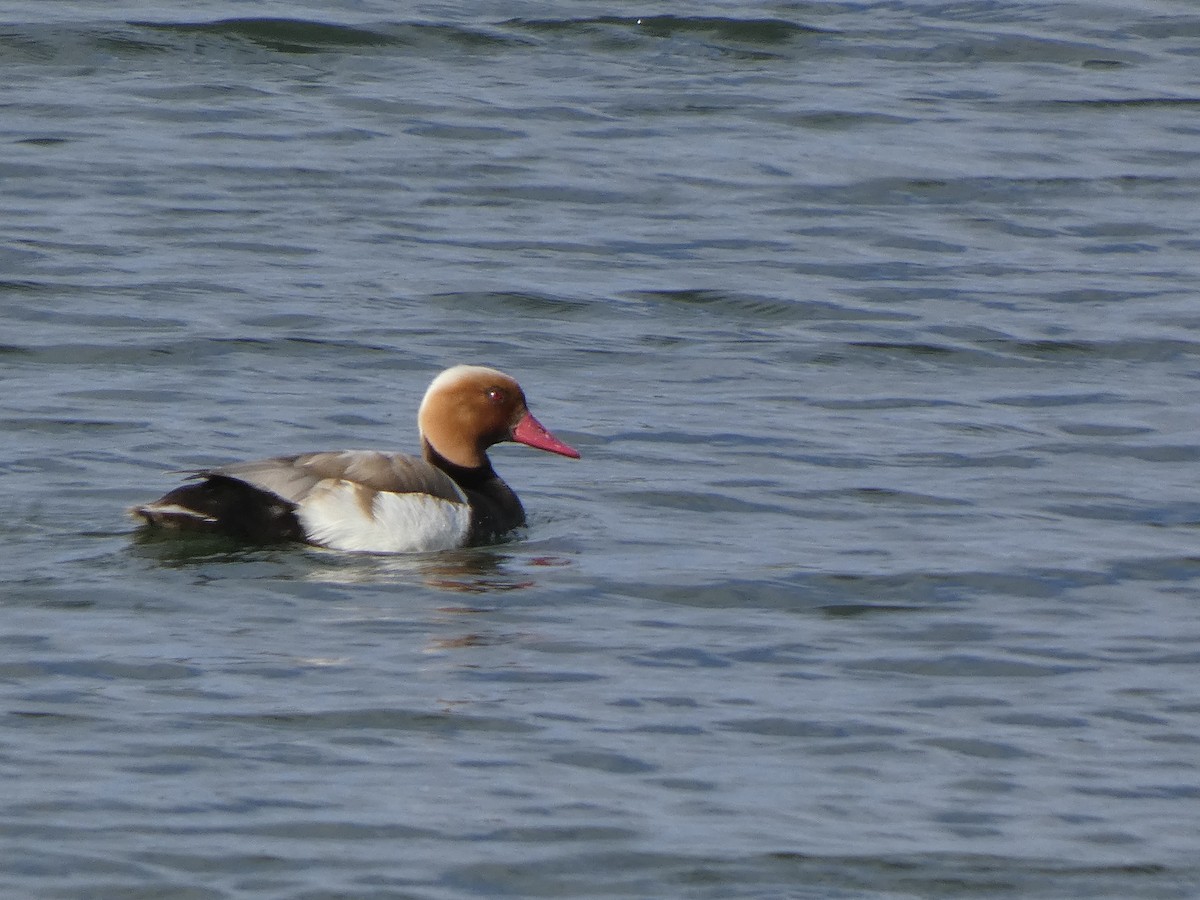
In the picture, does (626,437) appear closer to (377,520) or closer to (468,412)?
(468,412)

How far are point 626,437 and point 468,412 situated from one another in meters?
1.09

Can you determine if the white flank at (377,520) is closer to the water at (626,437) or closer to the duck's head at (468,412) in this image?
the water at (626,437)

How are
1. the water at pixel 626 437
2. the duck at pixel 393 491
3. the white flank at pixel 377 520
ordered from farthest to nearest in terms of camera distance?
the white flank at pixel 377 520
the duck at pixel 393 491
the water at pixel 626 437

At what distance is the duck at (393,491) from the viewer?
9.59 meters

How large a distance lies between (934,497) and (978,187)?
22.5ft

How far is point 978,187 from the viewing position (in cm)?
1717

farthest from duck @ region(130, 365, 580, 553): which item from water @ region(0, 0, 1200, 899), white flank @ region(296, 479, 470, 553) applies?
water @ region(0, 0, 1200, 899)

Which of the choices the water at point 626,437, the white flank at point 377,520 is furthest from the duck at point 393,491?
the water at point 626,437

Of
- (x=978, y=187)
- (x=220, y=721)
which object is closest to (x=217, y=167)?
(x=978, y=187)

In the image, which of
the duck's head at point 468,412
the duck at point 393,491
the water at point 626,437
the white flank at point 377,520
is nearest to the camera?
the water at point 626,437

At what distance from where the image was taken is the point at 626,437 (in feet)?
38.3

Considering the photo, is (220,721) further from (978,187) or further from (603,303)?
(978,187)

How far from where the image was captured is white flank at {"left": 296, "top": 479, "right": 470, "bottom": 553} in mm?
9742

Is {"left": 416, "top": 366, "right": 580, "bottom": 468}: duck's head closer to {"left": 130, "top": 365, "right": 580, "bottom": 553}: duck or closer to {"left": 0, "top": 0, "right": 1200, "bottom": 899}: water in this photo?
{"left": 130, "top": 365, "right": 580, "bottom": 553}: duck
